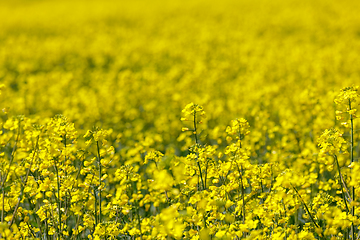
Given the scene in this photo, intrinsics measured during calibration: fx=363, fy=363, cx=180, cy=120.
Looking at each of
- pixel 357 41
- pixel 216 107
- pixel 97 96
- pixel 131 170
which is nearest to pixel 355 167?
pixel 131 170

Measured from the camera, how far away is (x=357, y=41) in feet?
44.3

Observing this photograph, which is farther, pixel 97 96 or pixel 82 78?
pixel 82 78

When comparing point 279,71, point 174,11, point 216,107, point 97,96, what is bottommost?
point 216,107

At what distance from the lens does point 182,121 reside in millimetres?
6617

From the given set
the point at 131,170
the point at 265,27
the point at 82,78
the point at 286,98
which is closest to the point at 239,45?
the point at 265,27

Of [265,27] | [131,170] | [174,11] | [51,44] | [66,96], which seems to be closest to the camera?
[131,170]

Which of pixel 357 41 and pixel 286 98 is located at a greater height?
pixel 357 41

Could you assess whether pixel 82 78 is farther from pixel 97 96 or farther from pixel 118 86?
pixel 97 96

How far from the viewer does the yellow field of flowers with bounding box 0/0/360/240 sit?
2.77 metres

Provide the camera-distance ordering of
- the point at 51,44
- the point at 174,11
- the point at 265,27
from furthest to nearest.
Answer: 1. the point at 174,11
2. the point at 265,27
3. the point at 51,44

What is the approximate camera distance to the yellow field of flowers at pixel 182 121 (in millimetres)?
2765

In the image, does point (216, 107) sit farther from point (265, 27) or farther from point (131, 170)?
point (265, 27)

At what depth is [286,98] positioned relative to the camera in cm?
764

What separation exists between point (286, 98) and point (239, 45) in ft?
25.6
